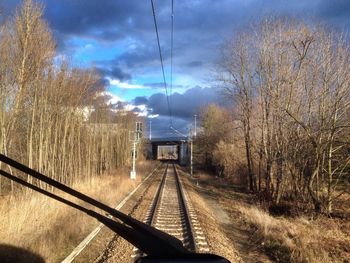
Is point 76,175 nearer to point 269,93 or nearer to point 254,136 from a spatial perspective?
point 254,136

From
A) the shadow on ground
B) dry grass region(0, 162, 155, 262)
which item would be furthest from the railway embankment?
the shadow on ground

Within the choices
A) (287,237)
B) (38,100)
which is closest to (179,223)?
(287,237)

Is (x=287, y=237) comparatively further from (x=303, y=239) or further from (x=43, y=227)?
(x=43, y=227)

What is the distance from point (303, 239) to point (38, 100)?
14.4 meters

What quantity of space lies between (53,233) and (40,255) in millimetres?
2657

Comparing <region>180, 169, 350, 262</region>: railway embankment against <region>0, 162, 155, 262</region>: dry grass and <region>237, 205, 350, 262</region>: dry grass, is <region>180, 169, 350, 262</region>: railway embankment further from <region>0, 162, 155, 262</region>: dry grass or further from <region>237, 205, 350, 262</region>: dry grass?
<region>0, 162, 155, 262</region>: dry grass

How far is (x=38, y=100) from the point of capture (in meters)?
22.2

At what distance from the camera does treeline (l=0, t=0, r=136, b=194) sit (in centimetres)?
1761

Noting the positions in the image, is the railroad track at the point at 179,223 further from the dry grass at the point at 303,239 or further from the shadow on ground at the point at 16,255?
the shadow on ground at the point at 16,255

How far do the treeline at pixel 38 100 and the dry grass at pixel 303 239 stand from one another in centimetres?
938

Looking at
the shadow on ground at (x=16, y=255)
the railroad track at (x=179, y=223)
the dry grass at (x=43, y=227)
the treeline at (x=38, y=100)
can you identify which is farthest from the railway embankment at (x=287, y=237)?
the treeline at (x=38, y=100)

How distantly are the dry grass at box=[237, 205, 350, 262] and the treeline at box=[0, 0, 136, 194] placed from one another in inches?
369

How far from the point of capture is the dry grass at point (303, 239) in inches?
442

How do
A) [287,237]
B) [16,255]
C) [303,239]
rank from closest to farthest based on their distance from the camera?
[16,255] → [303,239] → [287,237]
